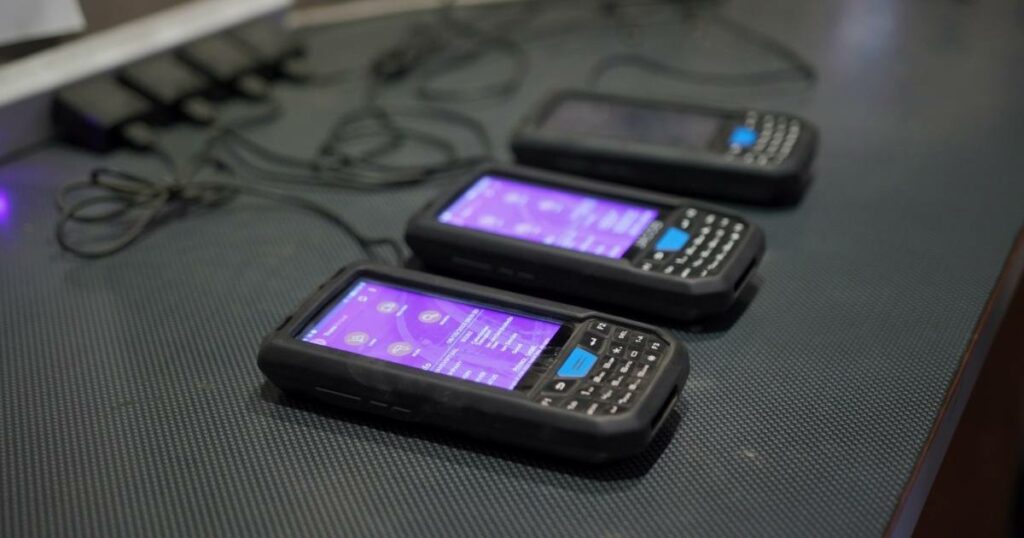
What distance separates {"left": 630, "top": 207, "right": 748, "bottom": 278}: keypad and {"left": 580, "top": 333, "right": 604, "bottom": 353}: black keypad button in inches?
2.7

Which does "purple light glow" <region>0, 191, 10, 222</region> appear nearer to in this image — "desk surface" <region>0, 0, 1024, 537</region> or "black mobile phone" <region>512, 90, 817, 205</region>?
"desk surface" <region>0, 0, 1024, 537</region>

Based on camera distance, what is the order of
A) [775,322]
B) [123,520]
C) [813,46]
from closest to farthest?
[123,520] < [775,322] < [813,46]

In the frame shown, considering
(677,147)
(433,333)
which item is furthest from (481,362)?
(677,147)

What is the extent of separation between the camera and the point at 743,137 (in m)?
0.67

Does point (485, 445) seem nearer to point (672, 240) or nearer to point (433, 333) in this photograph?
point (433, 333)

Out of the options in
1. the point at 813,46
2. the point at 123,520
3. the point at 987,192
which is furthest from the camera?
the point at 813,46

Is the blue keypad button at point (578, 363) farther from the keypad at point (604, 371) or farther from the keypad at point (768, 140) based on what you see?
the keypad at point (768, 140)

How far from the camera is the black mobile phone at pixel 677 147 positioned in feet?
2.11

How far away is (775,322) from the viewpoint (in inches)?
21.5

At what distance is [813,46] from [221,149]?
0.55 metres

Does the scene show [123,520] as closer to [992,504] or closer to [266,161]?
[266,161]

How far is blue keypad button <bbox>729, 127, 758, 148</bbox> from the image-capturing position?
2.17ft

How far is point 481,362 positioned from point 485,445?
0.04m

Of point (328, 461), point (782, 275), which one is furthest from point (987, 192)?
point (328, 461)
